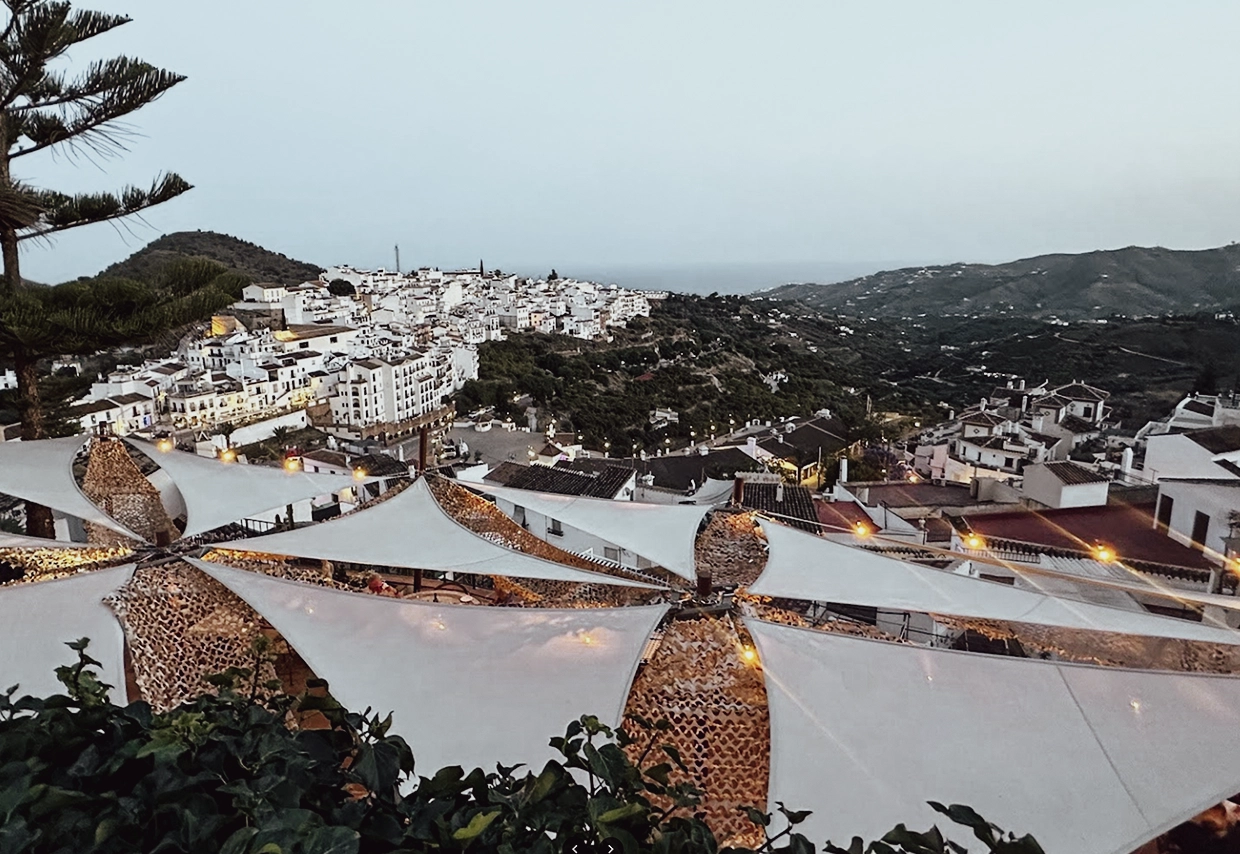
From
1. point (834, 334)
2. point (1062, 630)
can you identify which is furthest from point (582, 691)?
point (834, 334)

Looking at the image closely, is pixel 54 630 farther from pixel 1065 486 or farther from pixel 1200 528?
pixel 1065 486

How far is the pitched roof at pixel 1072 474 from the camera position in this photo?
9.58m

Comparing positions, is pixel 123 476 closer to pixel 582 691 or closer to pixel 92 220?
pixel 92 220

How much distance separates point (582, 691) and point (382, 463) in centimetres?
1324

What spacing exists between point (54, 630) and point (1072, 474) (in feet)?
35.4

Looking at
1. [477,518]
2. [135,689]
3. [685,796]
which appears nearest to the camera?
[685,796]

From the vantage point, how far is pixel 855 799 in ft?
7.38

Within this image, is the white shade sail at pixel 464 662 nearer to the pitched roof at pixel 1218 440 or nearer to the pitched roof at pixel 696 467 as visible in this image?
the pitched roof at pixel 1218 440

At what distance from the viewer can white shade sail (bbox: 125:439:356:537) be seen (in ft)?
12.7

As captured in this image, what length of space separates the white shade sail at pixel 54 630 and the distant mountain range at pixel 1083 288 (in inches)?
2884

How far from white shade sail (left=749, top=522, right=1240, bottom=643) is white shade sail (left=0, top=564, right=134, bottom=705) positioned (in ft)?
7.88

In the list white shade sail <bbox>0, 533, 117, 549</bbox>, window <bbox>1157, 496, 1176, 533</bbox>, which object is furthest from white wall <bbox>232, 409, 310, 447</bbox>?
window <bbox>1157, 496, 1176, 533</bbox>

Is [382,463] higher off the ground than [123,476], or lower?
lower

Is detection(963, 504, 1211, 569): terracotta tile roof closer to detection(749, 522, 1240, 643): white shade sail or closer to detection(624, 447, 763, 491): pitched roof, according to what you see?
detection(749, 522, 1240, 643): white shade sail
